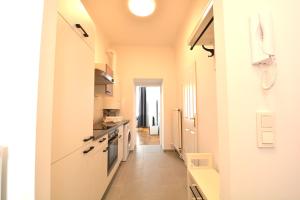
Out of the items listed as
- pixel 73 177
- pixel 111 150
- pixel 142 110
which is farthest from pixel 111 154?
pixel 142 110

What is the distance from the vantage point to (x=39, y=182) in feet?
2.05

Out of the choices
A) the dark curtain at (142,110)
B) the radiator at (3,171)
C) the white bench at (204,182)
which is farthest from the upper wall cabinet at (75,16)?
the dark curtain at (142,110)

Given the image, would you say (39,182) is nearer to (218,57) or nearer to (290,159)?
(218,57)

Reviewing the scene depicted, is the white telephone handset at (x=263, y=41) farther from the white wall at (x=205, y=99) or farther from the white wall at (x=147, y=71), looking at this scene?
the white wall at (x=147, y=71)

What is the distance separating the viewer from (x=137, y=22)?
3.47m

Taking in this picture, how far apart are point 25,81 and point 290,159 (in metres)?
1.12

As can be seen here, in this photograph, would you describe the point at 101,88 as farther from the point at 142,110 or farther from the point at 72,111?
the point at 142,110

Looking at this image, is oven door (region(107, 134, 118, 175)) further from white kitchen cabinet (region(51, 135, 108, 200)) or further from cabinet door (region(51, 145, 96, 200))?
cabinet door (region(51, 145, 96, 200))

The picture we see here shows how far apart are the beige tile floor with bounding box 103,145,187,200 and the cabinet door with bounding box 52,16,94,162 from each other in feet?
4.17

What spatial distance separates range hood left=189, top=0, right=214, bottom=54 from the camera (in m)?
1.02

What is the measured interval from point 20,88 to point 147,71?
13.7 feet

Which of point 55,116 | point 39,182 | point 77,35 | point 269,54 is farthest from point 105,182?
point 269,54

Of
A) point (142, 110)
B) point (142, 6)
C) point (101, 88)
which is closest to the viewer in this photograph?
point (142, 6)

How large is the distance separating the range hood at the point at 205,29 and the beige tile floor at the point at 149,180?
1941mm
